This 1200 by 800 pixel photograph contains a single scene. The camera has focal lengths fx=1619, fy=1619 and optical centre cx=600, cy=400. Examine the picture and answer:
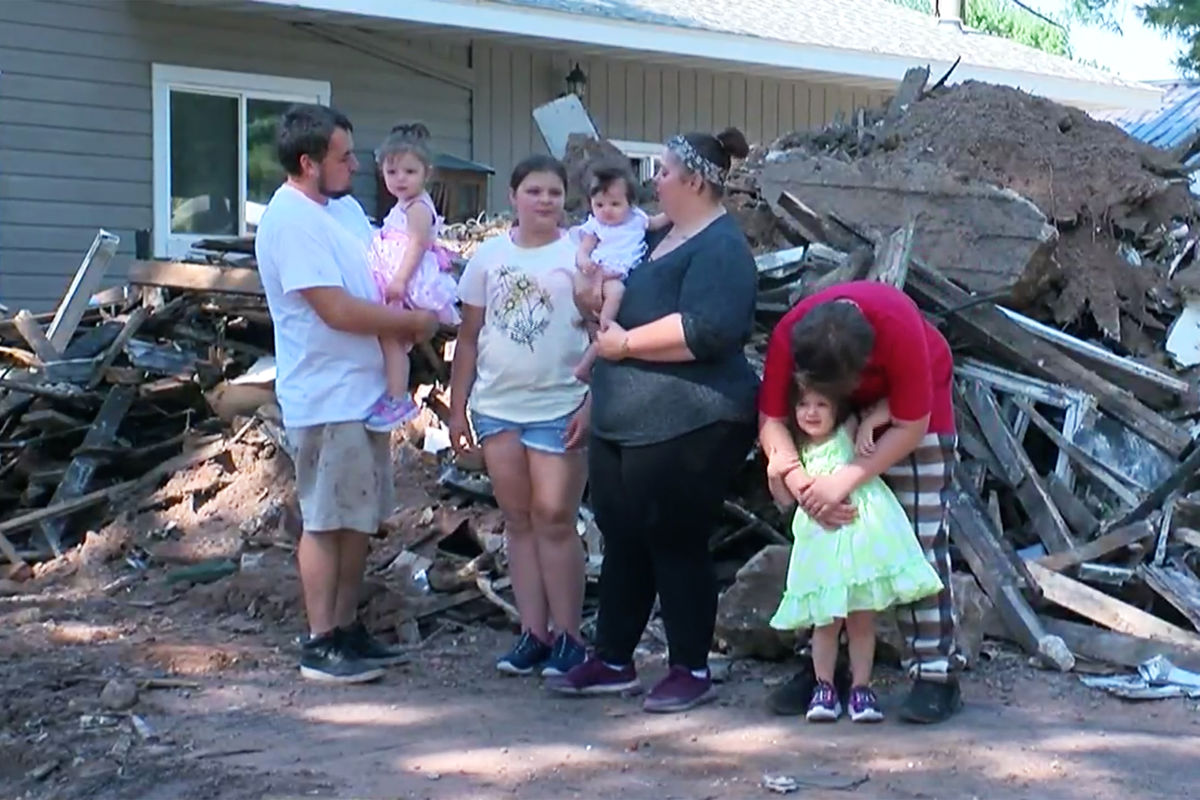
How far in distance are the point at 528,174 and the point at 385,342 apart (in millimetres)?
793

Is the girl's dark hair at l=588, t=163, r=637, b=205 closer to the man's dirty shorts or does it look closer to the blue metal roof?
the man's dirty shorts

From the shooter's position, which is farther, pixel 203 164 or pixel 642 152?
pixel 642 152

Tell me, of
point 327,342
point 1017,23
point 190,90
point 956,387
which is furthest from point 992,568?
point 1017,23

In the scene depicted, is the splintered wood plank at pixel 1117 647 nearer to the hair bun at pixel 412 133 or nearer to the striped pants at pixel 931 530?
the striped pants at pixel 931 530

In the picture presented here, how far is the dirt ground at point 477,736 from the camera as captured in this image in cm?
474

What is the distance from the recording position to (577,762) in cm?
495

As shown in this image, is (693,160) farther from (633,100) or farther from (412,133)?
(633,100)

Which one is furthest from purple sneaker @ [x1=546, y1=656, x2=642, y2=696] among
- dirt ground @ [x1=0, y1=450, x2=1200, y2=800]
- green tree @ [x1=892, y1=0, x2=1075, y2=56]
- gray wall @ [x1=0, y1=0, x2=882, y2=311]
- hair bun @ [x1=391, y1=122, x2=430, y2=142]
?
green tree @ [x1=892, y1=0, x2=1075, y2=56]


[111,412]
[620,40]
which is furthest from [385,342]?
[620,40]

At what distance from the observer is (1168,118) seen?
50.6ft

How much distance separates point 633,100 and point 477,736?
10608mm

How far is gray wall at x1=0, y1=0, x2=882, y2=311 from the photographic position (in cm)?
1117

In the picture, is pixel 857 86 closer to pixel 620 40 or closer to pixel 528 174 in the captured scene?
pixel 620 40

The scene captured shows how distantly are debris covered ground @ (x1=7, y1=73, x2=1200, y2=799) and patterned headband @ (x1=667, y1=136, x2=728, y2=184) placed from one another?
5.05ft
